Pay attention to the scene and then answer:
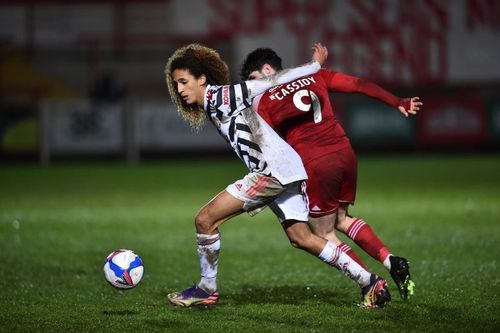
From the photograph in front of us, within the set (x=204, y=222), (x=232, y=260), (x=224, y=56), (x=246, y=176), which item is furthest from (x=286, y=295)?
(x=224, y=56)

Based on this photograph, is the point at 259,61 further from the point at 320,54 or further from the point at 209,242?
the point at 209,242

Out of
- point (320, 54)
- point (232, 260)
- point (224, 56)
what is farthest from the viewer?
point (224, 56)

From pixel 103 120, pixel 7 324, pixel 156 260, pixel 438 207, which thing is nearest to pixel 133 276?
pixel 7 324

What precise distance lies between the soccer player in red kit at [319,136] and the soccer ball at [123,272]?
55.3 inches

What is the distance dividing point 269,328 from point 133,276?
129 cm

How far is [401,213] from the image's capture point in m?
13.0

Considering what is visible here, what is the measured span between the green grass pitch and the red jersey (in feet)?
4.04

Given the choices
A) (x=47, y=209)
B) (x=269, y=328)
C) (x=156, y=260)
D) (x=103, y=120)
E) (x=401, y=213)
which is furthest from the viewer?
(x=103, y=120)

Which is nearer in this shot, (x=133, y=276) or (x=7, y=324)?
(x=7, y=324)

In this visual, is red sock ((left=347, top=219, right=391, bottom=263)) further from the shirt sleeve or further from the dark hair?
the shirt sleeve

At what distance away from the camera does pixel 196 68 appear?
6488mm

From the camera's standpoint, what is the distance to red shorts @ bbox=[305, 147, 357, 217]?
671 cm

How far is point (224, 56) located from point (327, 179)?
22711 mm

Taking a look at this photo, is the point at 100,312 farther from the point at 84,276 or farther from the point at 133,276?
the point at 84,276
